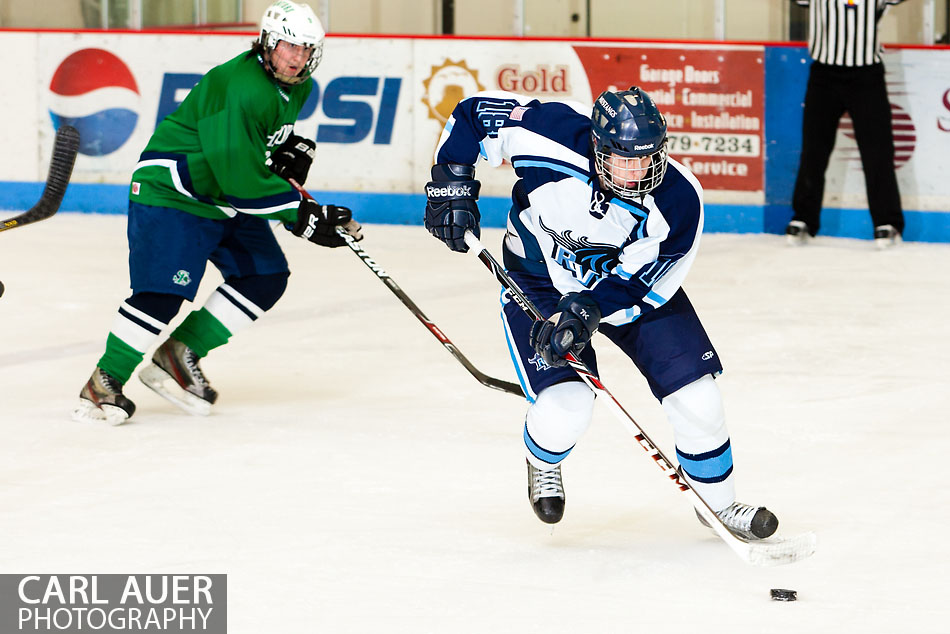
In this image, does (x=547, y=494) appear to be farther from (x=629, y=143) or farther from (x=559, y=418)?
(x=629, y=143)

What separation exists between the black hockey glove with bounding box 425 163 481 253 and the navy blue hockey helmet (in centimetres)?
39

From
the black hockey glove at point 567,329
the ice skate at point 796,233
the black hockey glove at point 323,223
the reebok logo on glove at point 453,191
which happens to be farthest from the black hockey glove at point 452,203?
the ice skate at point 796,233

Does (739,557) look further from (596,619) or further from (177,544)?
(177,544)

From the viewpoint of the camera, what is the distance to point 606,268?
2.57m

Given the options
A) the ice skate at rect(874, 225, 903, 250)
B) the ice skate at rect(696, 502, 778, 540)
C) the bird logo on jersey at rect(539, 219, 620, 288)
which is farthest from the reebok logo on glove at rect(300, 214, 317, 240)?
the ice skate at rect(874, 225, 903, 250)

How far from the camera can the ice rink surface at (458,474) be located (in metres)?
2.33

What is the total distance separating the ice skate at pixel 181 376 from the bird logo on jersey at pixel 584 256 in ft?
4.19

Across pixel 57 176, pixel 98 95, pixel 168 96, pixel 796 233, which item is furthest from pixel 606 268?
pixel 98 95

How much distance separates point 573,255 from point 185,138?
4.18ft

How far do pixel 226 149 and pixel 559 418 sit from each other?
47.3 inches

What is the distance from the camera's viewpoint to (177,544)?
2.59 metres

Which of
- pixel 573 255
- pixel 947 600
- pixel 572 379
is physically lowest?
pixel 947 600

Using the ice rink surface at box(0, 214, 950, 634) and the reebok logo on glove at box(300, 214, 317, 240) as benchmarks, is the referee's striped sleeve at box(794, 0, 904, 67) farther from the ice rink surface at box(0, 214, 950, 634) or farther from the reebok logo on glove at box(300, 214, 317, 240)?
the reebok logo on glove at box(300, 214, 317, 240)

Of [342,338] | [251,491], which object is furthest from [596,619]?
[342,338]
